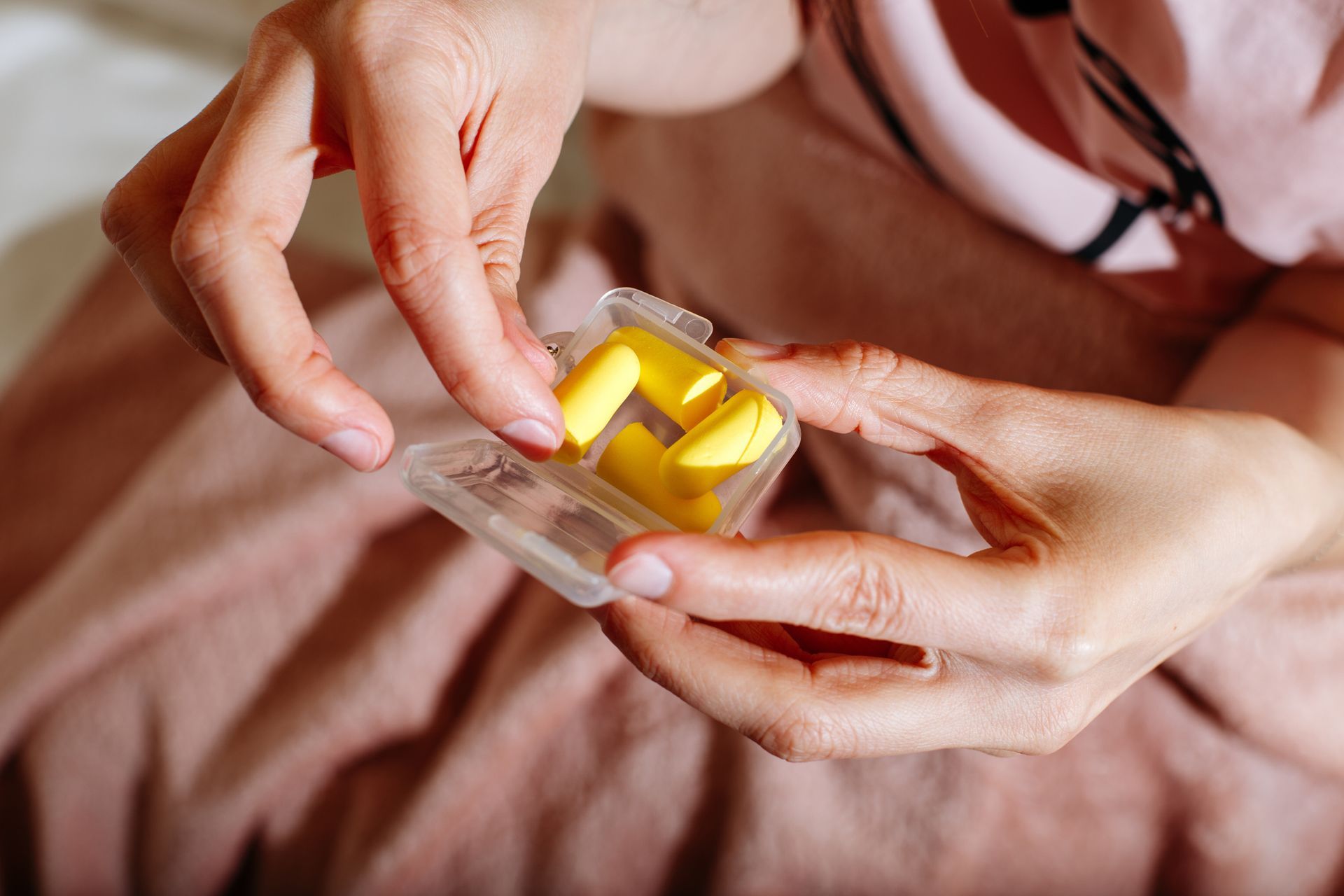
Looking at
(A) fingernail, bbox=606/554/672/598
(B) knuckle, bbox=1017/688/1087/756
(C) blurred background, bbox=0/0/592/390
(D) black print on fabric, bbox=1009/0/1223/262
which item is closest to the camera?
(A) fingernail, bbox=606/554/672/598

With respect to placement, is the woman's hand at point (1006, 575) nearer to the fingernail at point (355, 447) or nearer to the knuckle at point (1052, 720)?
the knuckle at point (1052, 720)

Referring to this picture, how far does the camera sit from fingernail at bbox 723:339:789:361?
1.36ft

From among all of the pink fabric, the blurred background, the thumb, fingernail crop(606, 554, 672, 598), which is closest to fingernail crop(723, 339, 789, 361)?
the thumb

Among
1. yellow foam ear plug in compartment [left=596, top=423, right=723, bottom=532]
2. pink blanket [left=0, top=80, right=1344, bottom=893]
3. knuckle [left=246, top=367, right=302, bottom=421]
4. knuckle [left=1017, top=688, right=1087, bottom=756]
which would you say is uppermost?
knuckle [left=246, top=367, right=302, bottom=421]

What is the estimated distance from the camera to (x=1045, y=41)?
583mm

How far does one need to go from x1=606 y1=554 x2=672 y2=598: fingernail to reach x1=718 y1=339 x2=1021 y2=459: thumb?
0.12m

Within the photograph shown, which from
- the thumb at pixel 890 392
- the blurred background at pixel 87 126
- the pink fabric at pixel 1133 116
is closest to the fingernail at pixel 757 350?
the thumb at pixel 890 392

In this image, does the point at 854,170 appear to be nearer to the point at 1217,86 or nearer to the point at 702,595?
the point at 1217,86

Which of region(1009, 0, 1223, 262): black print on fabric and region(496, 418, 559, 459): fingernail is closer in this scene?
region(496, 418, 559, 459): fingernail

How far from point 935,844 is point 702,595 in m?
0.34

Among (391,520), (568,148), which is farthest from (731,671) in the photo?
(568,148)

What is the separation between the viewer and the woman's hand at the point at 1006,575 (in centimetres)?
37

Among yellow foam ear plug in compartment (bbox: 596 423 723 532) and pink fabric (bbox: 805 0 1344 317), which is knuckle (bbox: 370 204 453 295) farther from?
pink fabric (bbox: 805 0 1344 317)

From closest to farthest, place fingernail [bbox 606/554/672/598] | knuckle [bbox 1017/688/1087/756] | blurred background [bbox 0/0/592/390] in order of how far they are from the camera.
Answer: fingernail [bbox 606/554/672/598] < knuckle [bbox 1017/688/1087/756] < blurred background [bbox 0/0/592/390]
